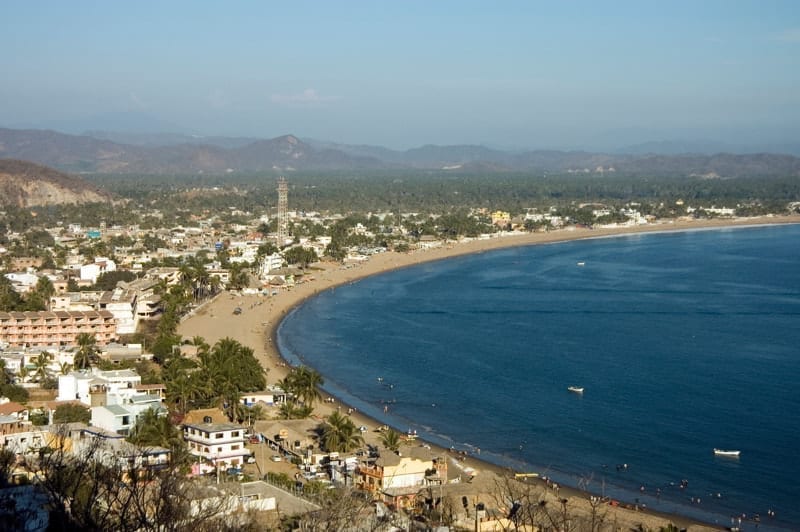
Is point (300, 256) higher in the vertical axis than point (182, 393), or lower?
lower

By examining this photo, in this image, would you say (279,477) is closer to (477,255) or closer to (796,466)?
(796,466)

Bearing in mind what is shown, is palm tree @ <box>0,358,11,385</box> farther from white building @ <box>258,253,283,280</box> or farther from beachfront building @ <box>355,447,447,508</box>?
white building @ <box>258,253,283,280</box>

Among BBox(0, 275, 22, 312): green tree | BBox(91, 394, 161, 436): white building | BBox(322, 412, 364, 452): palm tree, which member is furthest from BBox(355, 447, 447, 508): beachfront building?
BBox(0, 275, 22, 312): green tree

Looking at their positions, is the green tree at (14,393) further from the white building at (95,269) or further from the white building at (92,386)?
the white building at (95,269)

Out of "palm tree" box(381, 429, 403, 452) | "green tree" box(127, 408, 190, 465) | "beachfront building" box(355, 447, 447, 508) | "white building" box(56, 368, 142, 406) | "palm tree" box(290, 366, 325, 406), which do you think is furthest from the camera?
"palm tree" box(290, 366, 325, 406)

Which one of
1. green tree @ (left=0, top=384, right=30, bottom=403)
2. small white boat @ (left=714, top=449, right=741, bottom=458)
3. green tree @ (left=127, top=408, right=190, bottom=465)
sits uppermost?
green tree @ (left=127, top=408, right=190, bottom=465)

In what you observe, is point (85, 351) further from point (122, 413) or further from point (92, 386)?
point (122, 413)

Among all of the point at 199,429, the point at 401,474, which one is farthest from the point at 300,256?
the point at 401,474

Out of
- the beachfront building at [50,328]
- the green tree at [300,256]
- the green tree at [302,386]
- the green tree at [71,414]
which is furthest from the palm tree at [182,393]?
the green tree at [300,256]
